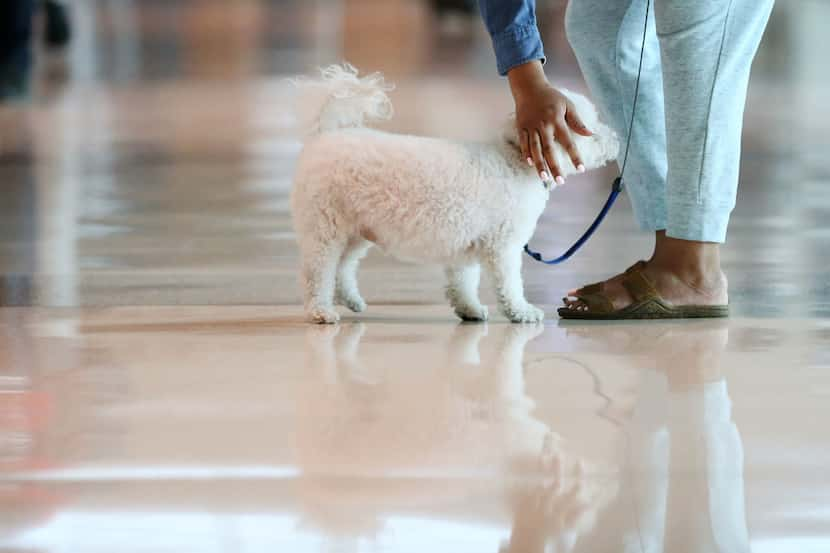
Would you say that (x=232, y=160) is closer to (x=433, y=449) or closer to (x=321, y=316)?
(x=321, y=316)

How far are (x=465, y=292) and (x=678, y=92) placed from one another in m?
0.60

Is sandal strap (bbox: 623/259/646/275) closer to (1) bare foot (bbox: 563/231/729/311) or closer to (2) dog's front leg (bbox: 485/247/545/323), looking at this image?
(1) bare foot (bbox: 563/231/729/311)

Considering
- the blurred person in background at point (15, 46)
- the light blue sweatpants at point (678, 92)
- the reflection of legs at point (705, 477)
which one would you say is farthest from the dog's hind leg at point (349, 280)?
the blurred person in background at point (15, 46)

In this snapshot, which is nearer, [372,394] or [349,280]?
[372,394]

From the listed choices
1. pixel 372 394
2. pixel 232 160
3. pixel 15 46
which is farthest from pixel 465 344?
pixel 15 46

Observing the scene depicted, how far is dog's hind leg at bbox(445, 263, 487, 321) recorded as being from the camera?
2.97 metres

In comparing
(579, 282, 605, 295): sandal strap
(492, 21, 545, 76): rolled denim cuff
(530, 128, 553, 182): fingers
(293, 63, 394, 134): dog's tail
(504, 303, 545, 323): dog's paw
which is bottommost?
(504, 303, 545, 323): dog's paw

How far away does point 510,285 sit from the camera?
2896 millimetres

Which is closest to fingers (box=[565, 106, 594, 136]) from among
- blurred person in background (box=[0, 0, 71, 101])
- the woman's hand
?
the woman's hand

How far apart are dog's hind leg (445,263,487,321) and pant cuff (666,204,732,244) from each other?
42 centimetres

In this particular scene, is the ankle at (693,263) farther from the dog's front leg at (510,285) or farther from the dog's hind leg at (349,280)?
the dog's hind leg at (349,280)

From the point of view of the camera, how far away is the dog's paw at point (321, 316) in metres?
2.91

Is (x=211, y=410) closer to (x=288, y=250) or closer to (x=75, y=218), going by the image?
(x=288, y=250)

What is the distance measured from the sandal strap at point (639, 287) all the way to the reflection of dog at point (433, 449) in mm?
485
